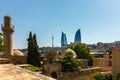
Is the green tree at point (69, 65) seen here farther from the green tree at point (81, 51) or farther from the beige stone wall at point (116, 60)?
the green tree at point (81, 51)

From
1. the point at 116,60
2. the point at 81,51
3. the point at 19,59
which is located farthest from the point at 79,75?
the point at 81,51

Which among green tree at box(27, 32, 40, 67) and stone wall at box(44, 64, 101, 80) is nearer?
stone wall at box(44, 64, 101, 80)

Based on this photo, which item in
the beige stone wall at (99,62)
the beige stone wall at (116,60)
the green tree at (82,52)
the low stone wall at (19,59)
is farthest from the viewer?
the green tree at (82,52)

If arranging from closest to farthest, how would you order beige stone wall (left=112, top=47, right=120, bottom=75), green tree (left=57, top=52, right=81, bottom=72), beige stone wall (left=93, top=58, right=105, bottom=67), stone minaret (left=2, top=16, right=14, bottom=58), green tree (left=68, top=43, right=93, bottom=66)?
beige stone wall (left=112, top=47, right=120, bottom=75)
green tree (left=57, top=52, right=81, bottom=72)
stone minaret (left=2, top=16, right=14, bottom=58)
beige stone wall (left=93, top=58, right=105, bottom=67)
green tree (left=68, top=43, right=93, bottom=66)

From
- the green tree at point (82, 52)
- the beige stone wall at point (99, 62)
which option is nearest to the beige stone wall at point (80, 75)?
the beige stone wall at point (99, 62)

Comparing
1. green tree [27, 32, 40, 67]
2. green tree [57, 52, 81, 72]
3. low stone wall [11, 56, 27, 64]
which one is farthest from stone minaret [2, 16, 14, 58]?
green tree [57, 52, 81, 72]

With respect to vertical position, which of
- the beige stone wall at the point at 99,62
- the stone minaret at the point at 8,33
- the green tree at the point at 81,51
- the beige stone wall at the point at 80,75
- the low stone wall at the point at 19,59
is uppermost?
the stone minaret at the point at 8,33

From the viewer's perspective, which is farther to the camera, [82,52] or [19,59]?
[82,52]

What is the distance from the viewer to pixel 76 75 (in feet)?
89.5

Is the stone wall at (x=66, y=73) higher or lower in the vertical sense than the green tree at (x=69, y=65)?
lower

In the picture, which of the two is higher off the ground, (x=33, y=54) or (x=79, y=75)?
(x=33, y=54)

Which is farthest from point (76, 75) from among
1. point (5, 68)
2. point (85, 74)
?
point (5, 68)

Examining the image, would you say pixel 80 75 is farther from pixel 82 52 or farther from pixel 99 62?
pixel 82 52

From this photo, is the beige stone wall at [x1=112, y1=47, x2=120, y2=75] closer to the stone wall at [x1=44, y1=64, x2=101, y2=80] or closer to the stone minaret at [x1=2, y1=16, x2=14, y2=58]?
the stone wall at [x1=44, y1=64, x2=101, y2=80]
